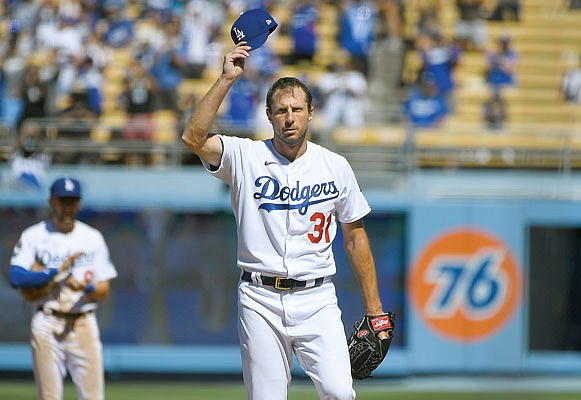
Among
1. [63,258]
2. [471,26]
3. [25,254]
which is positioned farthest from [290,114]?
[471,26]

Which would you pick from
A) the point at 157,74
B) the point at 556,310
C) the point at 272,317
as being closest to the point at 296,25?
the point at 157,74

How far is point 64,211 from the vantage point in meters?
7.62

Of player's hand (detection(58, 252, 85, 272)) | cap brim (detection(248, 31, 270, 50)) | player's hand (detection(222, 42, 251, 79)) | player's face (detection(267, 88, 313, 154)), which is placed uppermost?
cap brim (detection(248, 31, 270, 50))

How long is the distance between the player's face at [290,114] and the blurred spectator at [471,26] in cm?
1142

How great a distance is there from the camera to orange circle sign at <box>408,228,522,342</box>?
478 inches

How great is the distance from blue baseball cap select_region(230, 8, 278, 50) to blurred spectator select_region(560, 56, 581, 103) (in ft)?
36.4

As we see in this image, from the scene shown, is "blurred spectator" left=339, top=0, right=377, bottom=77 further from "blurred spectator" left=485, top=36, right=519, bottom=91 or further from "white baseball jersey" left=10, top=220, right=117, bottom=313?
"white baseball jersey" left=10, top=220, right=117, bottom=313

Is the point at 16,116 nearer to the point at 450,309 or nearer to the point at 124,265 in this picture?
the point at 124,265

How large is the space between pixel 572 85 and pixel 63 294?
1041 centimetres

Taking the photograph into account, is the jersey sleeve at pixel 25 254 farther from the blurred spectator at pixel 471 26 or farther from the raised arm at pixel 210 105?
the blurred spectator at pixel 471 26

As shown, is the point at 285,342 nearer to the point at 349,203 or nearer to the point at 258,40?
the point at 349,203

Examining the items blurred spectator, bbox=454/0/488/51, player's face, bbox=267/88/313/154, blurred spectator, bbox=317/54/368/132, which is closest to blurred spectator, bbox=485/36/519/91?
blurred spectator, bbox=454/0/488/51

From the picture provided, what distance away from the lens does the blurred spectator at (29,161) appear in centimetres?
1198

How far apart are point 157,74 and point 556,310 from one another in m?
6.42
